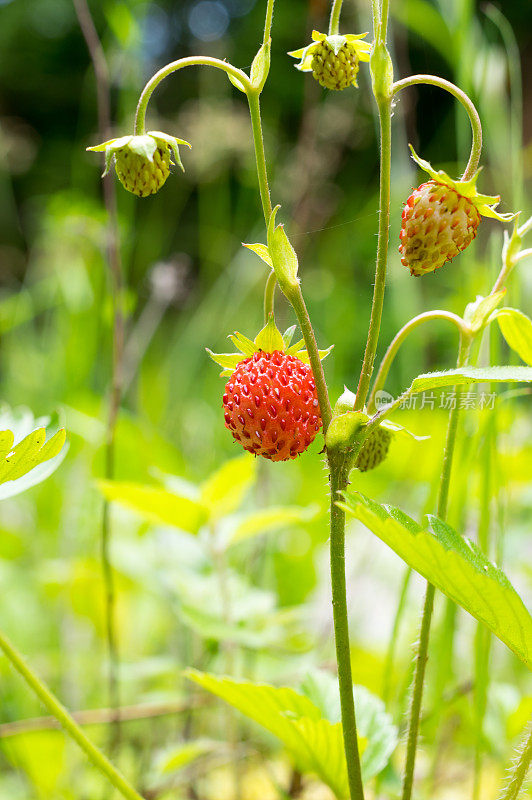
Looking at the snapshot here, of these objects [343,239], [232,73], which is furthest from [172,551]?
[343,239]

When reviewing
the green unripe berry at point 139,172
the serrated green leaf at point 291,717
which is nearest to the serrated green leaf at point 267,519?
the serrated green leaf at point 291,717

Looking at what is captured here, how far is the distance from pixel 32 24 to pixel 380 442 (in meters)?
5.04

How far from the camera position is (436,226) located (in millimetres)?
331

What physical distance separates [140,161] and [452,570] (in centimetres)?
25

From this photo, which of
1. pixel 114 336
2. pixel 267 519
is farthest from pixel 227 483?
pixel 114 336

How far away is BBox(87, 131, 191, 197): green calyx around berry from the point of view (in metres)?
0.37

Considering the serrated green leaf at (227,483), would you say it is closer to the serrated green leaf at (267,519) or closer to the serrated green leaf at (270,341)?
the serrated green leaf at (267,519)

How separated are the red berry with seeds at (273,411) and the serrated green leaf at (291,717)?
125mm

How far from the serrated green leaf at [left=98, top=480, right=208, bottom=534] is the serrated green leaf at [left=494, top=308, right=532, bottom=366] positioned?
12.3 inches

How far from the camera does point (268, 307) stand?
1.34 feet

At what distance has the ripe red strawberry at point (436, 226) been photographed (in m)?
0.33

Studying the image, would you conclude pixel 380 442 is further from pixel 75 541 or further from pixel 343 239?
pixel 343 239

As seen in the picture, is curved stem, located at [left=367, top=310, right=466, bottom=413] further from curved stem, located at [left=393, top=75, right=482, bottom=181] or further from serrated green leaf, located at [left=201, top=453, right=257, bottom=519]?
serrated green leaf, located at [left=201, top=453, right=257, bottom=519]

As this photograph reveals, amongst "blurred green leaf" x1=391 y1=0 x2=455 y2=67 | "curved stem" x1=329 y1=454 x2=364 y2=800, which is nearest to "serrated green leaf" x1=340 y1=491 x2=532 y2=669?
"curved stem" x1=329 y1=454 x2=364 y2=800
